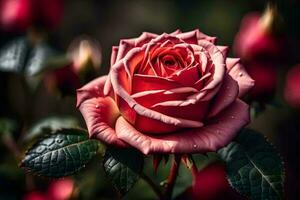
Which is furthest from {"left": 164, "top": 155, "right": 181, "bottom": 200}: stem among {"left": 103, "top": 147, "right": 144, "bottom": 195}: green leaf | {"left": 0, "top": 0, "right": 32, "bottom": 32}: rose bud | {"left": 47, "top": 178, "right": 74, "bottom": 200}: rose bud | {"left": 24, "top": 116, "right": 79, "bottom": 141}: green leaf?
{"left": 0, "top": 0, "right": 32, "bottom": 32}: rose bud

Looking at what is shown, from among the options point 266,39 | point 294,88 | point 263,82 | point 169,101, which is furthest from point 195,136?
point 294,88

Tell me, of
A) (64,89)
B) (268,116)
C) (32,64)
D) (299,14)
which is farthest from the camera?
(268,116)

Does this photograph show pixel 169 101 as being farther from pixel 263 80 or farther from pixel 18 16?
pixel 18 16

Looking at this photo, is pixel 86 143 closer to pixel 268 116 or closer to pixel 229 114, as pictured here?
pixel 229 114

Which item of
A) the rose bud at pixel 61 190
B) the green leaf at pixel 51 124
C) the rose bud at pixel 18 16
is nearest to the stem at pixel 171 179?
the rose bud at pixel 61 190

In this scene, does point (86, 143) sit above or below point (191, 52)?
below

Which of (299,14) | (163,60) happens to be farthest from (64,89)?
(299,14)
